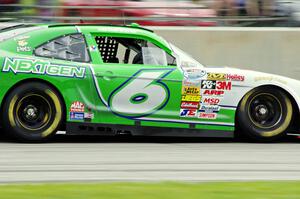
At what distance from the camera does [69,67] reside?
10359 millimetres

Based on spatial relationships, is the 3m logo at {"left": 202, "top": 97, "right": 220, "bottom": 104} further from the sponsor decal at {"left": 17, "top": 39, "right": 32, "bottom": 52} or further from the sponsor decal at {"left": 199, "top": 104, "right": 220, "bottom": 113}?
the sponsor decal at {"left": 17, "top": 39, "right": 32, "bottom": 52}

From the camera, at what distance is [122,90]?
10.5 metres

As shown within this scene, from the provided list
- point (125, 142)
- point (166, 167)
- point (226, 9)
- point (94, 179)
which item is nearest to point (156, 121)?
point (125, 142)

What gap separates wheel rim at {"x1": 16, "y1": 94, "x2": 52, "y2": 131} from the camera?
10258 mm

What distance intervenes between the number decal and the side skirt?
170mm

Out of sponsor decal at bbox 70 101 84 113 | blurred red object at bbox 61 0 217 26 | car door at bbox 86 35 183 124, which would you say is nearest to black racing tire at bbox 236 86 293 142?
car door at bbox 86 35 183 124

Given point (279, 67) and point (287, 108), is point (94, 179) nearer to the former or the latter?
point (287, 108)

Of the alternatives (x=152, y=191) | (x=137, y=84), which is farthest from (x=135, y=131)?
(x=152, y=191)

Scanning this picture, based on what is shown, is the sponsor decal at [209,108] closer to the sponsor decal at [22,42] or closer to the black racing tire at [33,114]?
the black racing tire at [33,114]

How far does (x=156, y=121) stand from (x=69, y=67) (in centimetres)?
124

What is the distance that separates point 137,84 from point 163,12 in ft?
16.0

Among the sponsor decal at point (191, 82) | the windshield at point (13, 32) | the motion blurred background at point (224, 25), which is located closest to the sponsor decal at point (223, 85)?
the sponsor decal at point (191, 82)

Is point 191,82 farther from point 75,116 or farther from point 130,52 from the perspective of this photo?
point 75,116

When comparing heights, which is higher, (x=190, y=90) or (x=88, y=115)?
(x=190, y=90)
